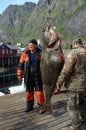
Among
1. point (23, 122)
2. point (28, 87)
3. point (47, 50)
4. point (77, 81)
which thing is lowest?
point (23, 122)

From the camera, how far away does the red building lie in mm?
58391

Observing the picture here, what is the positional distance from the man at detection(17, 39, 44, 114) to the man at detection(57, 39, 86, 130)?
1.80 meters

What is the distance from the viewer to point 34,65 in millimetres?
7004

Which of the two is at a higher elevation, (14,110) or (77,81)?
(77,81)

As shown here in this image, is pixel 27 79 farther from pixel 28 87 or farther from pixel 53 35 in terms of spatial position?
pixel 53 35

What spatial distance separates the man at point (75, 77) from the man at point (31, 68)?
180 cm

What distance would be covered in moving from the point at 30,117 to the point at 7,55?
2106 inches

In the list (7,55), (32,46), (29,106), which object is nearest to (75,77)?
(32,46)

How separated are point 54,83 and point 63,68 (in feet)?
1.76

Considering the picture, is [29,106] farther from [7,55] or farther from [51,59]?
[7,55]

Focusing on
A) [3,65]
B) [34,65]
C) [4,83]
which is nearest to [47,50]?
[34,65]

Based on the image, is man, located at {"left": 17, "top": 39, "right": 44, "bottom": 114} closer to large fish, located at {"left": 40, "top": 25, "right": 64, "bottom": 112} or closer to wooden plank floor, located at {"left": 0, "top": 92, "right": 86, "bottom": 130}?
wooden plank floor, located at {"left": 0, "top": 92, "right": 86, "bottom": 130}

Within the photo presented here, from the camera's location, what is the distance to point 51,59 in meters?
5.29

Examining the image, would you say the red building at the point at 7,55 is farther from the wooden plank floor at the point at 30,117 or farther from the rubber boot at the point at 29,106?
the rubber boot at the point at 29,106
